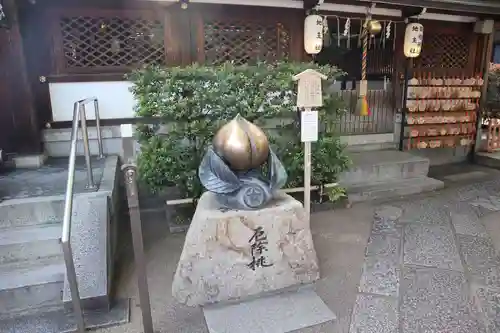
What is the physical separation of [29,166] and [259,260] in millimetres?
4055

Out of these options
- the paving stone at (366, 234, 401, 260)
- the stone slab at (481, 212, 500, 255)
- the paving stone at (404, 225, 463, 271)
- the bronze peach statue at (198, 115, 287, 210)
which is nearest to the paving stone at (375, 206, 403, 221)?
the paving stone at (404, 225, 463, 271)

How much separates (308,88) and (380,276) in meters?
2.19

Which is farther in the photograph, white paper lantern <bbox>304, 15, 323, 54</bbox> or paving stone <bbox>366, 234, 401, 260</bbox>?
white paper lantern <bbox>304, 15, 323, 54</bbox>

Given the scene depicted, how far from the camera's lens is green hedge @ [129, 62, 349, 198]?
4.62 m

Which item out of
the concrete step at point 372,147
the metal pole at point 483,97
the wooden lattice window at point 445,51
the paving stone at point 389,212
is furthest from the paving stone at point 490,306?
the metal pole at point 483,97

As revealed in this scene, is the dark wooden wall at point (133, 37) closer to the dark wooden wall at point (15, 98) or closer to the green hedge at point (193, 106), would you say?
the dark wooden wall at point (15, 98)

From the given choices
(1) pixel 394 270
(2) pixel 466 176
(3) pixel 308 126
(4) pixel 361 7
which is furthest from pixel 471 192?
(3) pixel 308 126

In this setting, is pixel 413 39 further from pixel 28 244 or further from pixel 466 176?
pixel 28 244

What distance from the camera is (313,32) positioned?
20.3ft

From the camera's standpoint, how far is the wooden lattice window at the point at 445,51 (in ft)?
25.3

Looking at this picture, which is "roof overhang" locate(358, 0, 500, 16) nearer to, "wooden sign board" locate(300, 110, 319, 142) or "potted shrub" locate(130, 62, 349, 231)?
"potted shrub" locate(130, 62, 349, 231)

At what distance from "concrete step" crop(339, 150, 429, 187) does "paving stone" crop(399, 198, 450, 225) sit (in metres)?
0.82

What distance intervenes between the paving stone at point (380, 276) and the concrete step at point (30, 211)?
3.32 meters

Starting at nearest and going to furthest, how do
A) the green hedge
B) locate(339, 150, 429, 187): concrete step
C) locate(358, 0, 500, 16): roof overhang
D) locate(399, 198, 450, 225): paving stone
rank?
1. the green hedge
2. locate(399, 198, 450, 225): paving stone
3. locate(358, 0, 500, 16): roof overhang
4. locate(339, 150, 429, 187): concrete step
